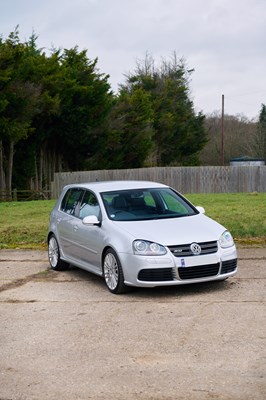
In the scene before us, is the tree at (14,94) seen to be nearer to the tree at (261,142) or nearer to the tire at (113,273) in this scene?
the tire at (113,273)

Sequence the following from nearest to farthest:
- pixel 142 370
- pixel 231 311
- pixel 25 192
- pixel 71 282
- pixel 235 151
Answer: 1. pixel 142 370
2. pixel 231 311
3. pixel 71 282
4. pixel 25 192
5. pixel 235 151

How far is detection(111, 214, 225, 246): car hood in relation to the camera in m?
9.62

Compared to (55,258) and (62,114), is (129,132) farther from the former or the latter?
(55,258)

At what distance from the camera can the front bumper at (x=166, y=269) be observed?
944cm

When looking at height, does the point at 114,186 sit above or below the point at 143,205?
above

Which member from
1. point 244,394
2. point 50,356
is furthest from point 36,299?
point 244,394

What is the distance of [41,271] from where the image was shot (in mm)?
12219

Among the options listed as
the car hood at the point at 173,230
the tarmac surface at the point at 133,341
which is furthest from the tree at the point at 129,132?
the tarmac surface at the point at 133,341

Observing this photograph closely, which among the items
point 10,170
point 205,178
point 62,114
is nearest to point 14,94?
point 10,170

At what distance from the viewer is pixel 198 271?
957cm

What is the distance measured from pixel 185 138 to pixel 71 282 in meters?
65.5

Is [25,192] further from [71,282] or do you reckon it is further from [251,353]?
[251,353]

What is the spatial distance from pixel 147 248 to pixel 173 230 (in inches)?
21.6

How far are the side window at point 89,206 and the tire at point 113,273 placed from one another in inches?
38.6
